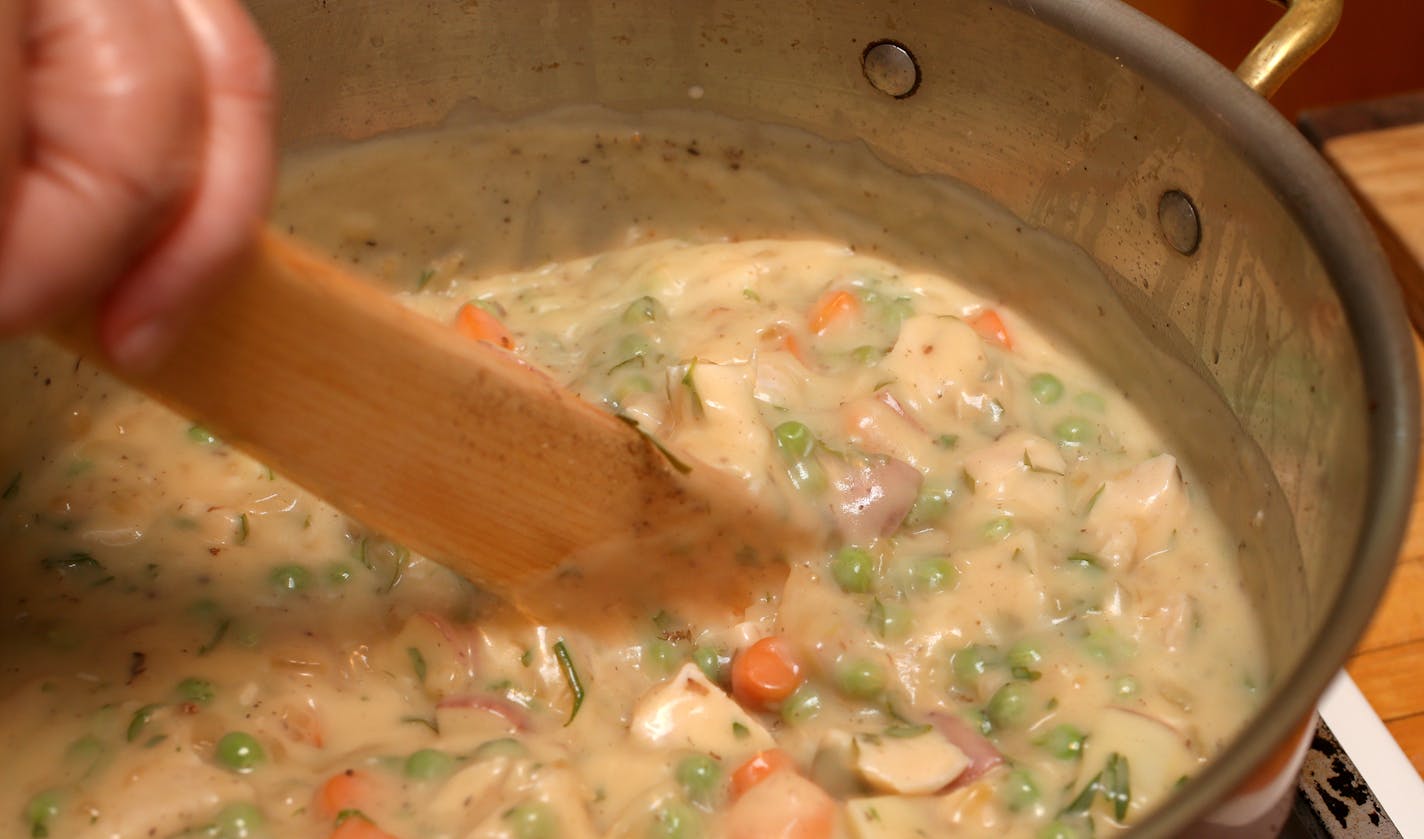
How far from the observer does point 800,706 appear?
2.04m

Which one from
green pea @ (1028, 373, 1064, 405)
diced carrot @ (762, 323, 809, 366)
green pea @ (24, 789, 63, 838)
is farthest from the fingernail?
green pea @ (1028, 373, 1064, 405)

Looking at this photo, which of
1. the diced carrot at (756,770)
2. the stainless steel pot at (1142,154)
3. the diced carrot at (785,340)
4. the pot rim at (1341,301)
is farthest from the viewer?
the diced carrot at (785,340)

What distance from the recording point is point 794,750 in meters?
2.02

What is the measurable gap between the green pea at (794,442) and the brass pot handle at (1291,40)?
881mm

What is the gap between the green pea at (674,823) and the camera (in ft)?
5.90

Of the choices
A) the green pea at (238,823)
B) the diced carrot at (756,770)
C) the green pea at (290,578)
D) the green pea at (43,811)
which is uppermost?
the diced carrot at (756,770)

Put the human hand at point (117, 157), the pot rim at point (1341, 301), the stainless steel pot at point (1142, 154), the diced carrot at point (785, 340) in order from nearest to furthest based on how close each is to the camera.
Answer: the human hand at point (117, 157), the pot rim at point (1341, 301), the stainless steel pot at point (1142, 154), the diced carrot at point (785, 340)

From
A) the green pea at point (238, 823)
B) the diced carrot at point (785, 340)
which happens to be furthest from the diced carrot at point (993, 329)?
the green pea at point (238, 823)

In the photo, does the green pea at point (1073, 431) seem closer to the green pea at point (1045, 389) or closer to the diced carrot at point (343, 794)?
the green pea at point (1045, 389)

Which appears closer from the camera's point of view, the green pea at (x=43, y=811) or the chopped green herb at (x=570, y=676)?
the green pea at (x=43, y=811)

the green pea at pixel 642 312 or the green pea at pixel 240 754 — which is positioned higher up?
the green pea at pixel 642 312

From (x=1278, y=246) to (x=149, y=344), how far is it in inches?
61.2

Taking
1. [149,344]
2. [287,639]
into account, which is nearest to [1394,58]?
[287,639]

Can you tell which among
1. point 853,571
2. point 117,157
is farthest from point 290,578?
point 117,157
